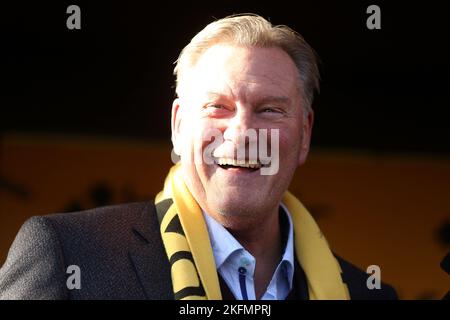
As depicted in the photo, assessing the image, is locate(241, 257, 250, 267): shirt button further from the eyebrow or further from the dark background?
the dark background

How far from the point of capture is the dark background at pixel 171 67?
3.48 m

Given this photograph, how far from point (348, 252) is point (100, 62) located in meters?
1.50

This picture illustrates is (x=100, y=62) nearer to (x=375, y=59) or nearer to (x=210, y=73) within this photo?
(x=375, y=59)

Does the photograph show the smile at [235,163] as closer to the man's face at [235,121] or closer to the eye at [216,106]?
the man's face at [235,121]

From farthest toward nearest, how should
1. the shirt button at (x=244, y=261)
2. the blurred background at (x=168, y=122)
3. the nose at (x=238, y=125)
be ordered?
the blurred background at (x=168, y=122) < the shirt button at (x=244, y=261) < the nose at (x=238, y=125)

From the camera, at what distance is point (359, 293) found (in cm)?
193

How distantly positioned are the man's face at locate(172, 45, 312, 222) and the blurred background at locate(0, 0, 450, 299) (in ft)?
5.58

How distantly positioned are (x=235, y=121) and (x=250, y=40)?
0.19 m

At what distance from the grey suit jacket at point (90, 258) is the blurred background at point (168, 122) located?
1.86m

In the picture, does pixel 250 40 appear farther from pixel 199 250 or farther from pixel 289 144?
pixel 199 250

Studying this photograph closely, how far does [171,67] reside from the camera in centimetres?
394

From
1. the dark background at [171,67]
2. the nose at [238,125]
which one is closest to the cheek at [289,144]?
the nose at [238,125]

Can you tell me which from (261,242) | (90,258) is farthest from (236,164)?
(90,258)
